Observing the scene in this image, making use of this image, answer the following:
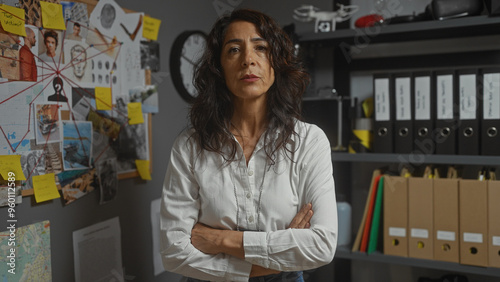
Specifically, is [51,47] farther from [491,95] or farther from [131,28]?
[491,95]

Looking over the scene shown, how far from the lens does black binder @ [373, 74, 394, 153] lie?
1.96 metres

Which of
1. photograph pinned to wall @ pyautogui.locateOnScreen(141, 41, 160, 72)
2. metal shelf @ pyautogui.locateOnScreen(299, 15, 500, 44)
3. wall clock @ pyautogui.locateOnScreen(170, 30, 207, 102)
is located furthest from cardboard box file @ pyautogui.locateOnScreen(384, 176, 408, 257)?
photograph pinned to wall @ pyautogui.locateOnScreen(141, 41, 160, 72)

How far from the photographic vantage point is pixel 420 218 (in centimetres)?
187

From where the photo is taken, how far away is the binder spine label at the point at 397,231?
6.24 ft

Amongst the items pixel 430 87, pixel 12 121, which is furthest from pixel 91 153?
pixel 430 87

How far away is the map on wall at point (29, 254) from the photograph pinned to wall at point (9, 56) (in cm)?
47

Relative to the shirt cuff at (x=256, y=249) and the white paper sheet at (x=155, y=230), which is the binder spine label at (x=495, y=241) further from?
the white paper sheet at (x=155, y=230)

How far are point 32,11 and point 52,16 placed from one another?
0.08m

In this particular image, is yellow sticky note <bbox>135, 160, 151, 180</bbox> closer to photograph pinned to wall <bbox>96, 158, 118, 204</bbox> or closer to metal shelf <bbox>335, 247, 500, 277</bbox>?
photograph pinned to wall <bbox>96, 158, 118, 204</bbox>

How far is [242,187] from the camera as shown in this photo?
1332 mm

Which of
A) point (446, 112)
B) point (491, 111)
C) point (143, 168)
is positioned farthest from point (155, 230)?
point (491, 111)

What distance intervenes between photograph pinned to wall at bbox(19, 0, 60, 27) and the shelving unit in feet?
3.71

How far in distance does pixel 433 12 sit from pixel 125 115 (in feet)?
4.41

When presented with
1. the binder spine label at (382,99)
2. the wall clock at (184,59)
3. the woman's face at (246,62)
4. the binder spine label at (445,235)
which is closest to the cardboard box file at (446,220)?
the binder spine label at (445,235)
